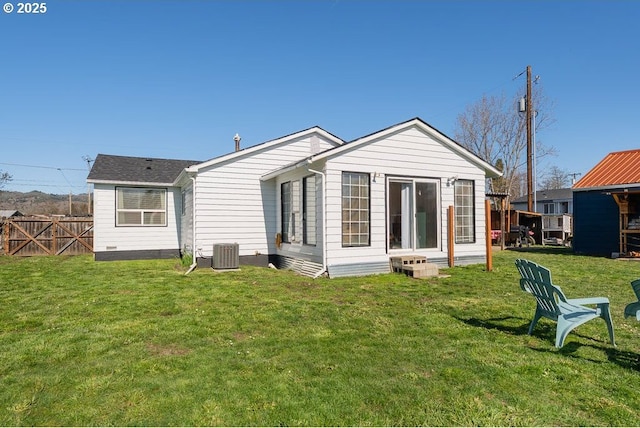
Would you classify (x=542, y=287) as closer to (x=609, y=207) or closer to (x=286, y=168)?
(x=286, y=168)

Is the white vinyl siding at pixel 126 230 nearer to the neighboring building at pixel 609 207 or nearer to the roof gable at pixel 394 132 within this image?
the roof gable at pixel 394 132

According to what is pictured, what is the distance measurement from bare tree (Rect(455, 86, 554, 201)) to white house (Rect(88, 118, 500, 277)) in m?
23.2

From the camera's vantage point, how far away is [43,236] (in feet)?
52.7

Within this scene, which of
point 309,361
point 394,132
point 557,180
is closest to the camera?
point 309,361

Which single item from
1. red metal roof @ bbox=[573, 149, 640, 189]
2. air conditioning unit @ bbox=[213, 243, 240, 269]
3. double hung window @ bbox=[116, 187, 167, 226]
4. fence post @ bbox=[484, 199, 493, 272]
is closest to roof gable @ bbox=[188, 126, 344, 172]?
air conditioning unit @ bbox=[213, 243, 240, 269]

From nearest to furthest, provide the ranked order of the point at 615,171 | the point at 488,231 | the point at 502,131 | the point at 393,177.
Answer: the point at 393,177 < the point at 488,231 < the point at 615,171 < the point at 502,131

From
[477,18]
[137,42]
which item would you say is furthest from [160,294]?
[477,18]

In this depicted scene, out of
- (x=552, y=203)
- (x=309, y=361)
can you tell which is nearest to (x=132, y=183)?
(x=309, y=361)

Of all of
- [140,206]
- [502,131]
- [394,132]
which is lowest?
[140,206]

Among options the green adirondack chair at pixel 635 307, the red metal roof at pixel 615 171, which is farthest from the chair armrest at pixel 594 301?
the red metal roof at pixel 615 171

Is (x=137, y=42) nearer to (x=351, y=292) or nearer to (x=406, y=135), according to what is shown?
(x=406, y=135)

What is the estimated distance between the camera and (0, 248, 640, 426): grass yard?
2723mm

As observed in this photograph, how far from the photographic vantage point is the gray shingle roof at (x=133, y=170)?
1400 cm

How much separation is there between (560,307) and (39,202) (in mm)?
73301
